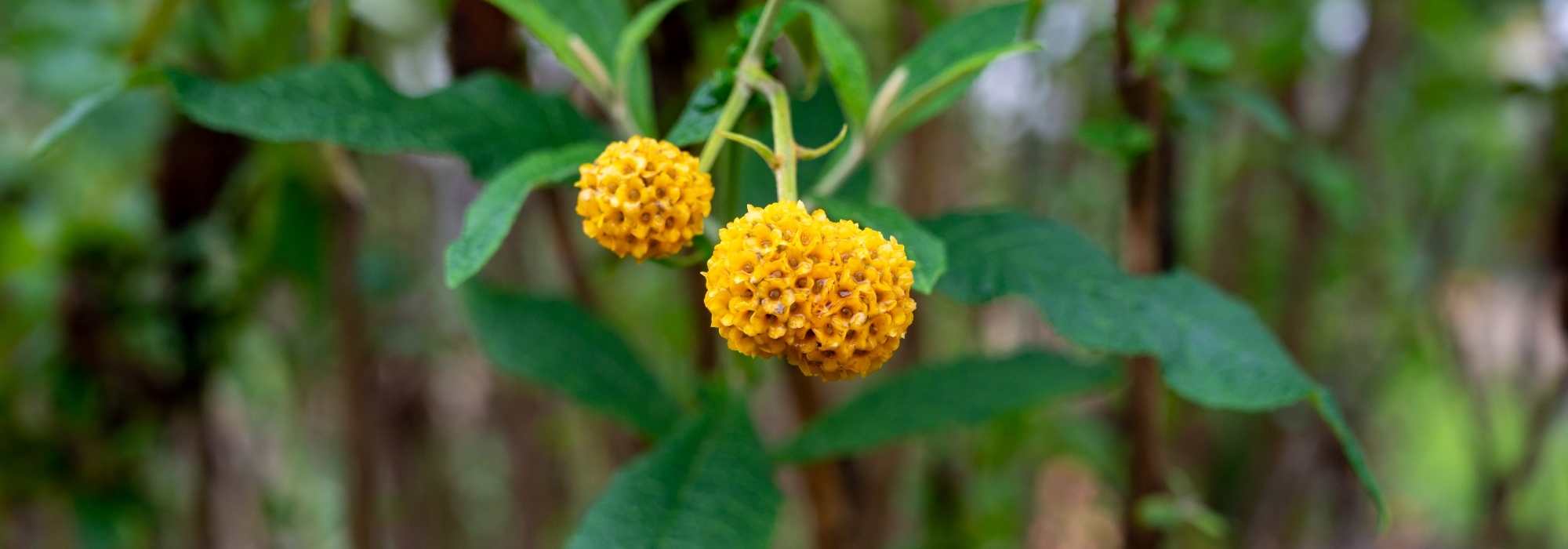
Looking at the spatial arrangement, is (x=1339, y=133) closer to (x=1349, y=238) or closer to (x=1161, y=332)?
(x=1349, y=238)

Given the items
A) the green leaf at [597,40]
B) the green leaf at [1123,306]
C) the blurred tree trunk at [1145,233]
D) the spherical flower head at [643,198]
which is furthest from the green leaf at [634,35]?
the blurred tree trunk at [1145,233]

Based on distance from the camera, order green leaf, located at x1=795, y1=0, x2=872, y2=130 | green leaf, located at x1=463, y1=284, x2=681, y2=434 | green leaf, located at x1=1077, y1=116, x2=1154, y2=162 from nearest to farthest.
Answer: green leaf, located at x1=795, y1=0, x2=872, y2=130
green leaf, located at x1=1077, y1=116, x2=1154, y2=162
green leaf, located at x1=463, y1=284, x2=681, y2=434

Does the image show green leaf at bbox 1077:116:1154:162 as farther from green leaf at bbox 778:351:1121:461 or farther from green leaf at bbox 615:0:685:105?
green leaf at bbox 615:0:685:105

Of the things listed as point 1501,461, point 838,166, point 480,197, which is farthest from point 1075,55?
point 1501,461

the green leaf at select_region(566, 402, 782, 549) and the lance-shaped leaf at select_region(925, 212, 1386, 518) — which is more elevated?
the lance-shaped leaf at select_region(925, 212, 1386, 518)

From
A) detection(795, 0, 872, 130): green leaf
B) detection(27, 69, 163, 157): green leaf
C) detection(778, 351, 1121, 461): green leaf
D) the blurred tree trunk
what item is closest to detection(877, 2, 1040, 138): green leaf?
detection(795, 0, 872, 130): green leaf

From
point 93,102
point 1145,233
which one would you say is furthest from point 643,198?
point 1145,233

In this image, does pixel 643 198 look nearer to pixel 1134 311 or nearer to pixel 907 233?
pixel 907 233
